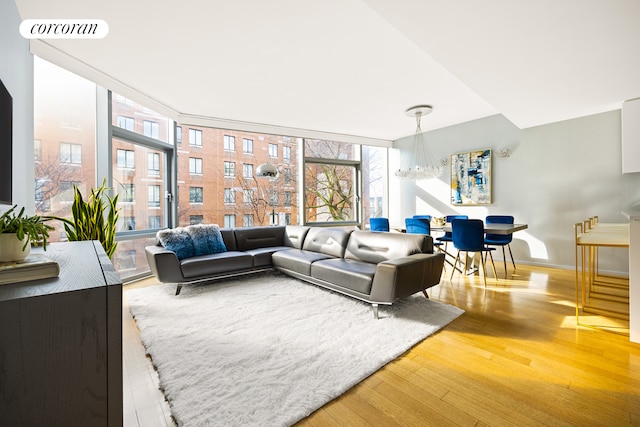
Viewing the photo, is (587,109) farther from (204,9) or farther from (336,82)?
(204,9)

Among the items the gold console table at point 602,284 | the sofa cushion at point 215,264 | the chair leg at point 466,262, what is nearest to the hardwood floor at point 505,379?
the gold console table at point 602,284

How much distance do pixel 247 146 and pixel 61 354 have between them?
5.09 meters

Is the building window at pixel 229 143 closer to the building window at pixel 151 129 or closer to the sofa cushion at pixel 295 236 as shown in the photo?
the building window at pixel 151 129

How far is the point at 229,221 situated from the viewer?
212 inches

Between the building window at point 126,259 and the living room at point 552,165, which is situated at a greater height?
the living room at point 552,165

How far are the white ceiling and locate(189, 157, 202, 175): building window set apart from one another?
85 centimetres

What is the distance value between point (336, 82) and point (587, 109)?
3640mm

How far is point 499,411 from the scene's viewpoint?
1.51 metres

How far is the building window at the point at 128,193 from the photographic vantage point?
4.02 m

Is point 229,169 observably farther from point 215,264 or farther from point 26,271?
point 26,271

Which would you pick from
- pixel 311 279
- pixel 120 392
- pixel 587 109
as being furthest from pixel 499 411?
pixel 587 109

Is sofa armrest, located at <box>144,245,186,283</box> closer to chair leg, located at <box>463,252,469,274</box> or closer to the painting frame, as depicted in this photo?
chair leg, located at <box>463,252,469,274</box>

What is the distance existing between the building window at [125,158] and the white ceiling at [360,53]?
0.77 m

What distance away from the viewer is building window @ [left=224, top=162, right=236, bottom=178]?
17.5 ft
